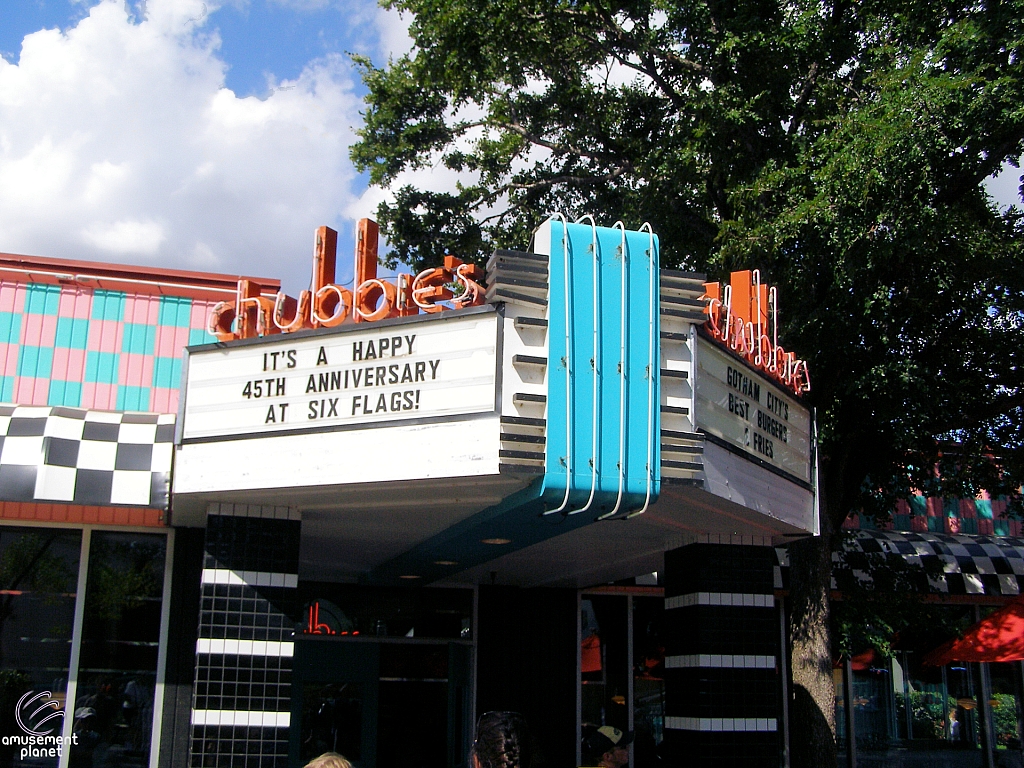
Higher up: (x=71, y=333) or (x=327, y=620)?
(x=71, y=333)

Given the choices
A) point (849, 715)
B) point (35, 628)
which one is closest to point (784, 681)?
point (849, 715)

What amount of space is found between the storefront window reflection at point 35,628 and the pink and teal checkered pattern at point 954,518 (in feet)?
44.9

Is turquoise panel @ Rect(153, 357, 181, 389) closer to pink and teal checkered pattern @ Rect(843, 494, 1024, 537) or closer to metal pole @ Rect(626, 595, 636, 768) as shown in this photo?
metal pole @ Rect(626, 595, 636, 768)

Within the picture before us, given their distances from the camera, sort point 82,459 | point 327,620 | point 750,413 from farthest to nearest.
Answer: point 327,620, point 750,413, point 82,459

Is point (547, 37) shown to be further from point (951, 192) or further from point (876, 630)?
point (876, 630)

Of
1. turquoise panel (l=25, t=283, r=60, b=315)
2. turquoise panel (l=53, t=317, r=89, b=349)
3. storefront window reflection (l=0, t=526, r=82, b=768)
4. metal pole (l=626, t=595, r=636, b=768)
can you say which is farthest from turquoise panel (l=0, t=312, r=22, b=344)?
metal pole (l=626, t=595, r=636, b=768)

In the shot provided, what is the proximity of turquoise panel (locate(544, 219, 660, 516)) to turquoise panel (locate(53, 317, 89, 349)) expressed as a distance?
5.70m

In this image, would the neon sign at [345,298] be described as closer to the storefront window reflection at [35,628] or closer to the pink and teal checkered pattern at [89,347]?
the pink and teal checkered pattern at [89,347]

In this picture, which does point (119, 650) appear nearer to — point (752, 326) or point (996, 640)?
point (752, 326)

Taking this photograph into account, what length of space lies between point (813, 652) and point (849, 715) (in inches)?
185

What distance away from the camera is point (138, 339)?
11273 mm

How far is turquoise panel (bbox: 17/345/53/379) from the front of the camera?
10.9m

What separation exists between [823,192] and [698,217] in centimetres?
314

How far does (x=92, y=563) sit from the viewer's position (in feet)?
35.8
